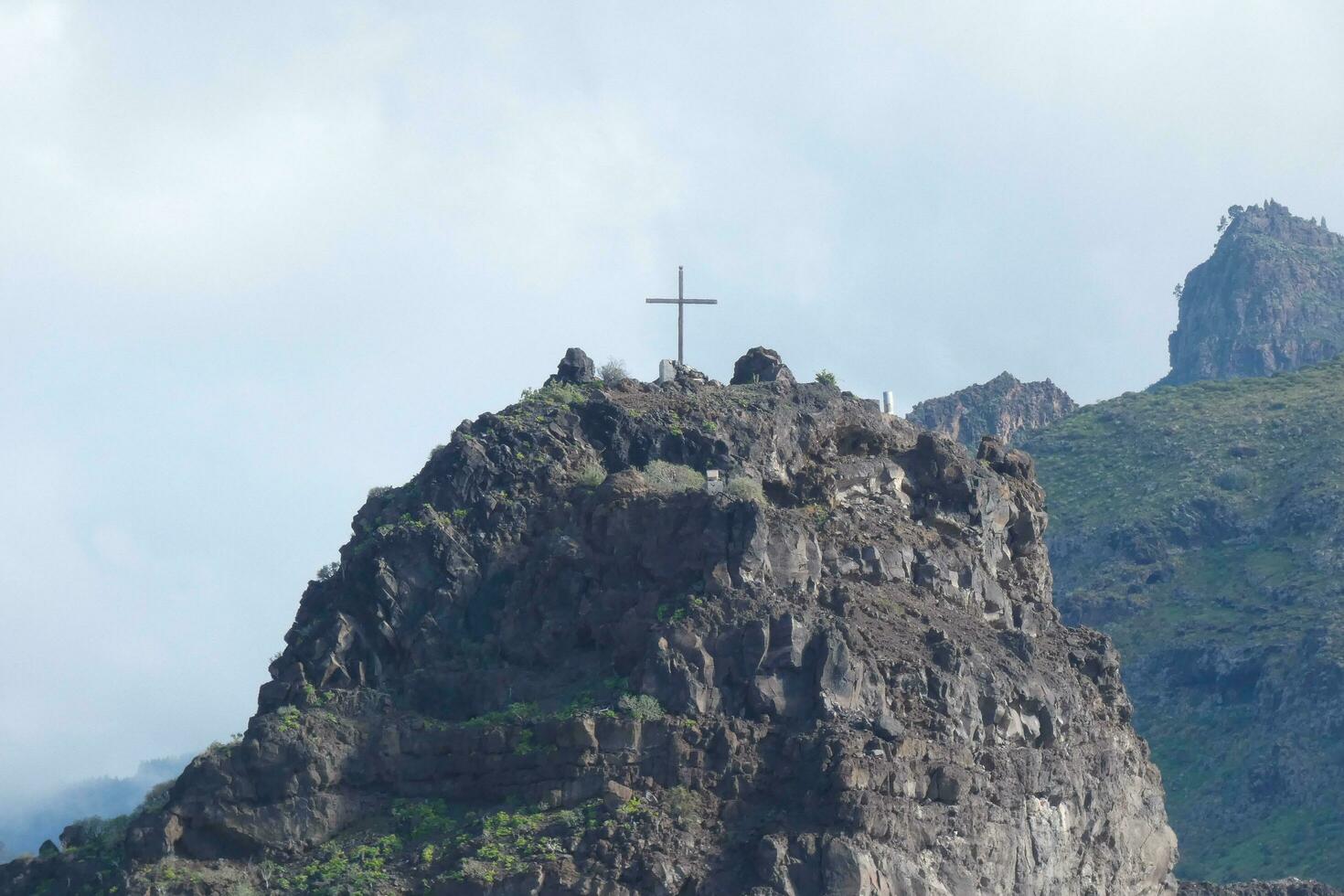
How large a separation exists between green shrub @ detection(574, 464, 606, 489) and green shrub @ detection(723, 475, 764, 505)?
401 centimetres

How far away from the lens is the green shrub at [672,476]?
293 ft

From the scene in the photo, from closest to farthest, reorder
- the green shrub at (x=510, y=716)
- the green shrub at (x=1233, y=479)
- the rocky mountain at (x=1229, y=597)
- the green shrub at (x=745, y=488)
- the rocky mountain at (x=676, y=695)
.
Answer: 1. the rocky mountain at (x=676, y=695)
2. the green shrub at (x=510, y=716)
3. the green shrub at (x=745, y=488)
4. the rocky mountain at (x=1229, y=597)
5. the green shrub at (x=1233, y=479)

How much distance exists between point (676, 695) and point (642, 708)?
0.99 meters

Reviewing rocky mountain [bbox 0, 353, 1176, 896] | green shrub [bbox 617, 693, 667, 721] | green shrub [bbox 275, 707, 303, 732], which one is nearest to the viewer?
rocky mountain [bbox 0, 353, 1176, 896]

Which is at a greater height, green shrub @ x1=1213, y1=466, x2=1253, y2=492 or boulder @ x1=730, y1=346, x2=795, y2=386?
green shrub @ x1=1213, y1=466, x2=1253, y2=492

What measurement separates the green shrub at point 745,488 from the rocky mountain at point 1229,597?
177 feet

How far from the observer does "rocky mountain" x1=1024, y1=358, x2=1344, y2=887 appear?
476ft

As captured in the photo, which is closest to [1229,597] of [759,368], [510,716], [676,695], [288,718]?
[759,368]

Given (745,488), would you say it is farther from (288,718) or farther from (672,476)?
(288,718)

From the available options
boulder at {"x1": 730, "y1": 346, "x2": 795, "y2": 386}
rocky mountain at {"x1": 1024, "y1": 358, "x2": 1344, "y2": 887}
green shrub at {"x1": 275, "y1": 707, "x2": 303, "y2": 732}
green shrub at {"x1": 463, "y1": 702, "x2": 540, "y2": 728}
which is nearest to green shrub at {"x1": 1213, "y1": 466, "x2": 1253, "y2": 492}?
rocky mountain at {"x1": 1024, "y1": 358, "x2": 1344, "y2": 887}

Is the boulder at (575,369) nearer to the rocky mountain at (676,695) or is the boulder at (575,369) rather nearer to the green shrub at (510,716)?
the rocky mountain at (676,695)

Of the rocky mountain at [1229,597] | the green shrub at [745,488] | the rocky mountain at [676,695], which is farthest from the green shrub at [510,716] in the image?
the rocky mountain at [1229,597]

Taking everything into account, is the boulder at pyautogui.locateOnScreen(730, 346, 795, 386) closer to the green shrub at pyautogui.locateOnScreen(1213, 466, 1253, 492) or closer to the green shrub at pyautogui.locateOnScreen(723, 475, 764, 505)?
the green shrub at pyautogui.locateOnScreen(723, 475, 764, 505)

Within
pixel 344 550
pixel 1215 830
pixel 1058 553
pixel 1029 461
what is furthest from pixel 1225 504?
pixel 344 550
